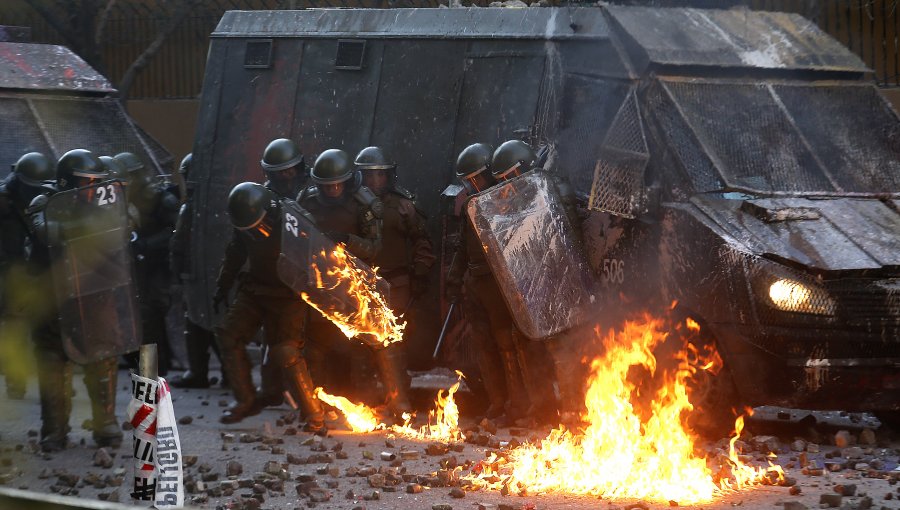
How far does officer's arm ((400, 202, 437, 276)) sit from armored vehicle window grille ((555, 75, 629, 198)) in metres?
1.16

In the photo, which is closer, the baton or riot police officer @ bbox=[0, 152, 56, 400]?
riot police officer @ bbox=[0, 152, 56, 400]

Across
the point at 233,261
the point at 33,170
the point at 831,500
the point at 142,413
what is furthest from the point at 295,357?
the point at 831,500

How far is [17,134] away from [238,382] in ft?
13.1

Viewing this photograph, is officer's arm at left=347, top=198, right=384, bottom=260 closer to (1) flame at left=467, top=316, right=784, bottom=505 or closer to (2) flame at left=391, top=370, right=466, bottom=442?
(2) flame at left=391, top=370, right=466, bottom=442

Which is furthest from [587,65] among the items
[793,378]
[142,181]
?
[142,181]

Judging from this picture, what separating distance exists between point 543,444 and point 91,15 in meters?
12.3

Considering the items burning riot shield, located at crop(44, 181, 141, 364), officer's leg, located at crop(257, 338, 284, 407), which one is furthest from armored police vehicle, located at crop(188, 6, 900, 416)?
burning riot shield, located at crop(44, 181, 141, 364)

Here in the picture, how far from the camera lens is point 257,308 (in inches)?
399

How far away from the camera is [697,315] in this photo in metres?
8.42

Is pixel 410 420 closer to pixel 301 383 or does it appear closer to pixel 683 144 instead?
pixel 301 383

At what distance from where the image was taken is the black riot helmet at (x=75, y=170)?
9.24 meters

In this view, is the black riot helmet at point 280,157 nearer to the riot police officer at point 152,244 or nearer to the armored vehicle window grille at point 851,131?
the riot police officer at point 152,244

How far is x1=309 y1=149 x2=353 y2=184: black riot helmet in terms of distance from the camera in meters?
9.95

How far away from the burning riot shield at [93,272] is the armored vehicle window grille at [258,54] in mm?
3321
